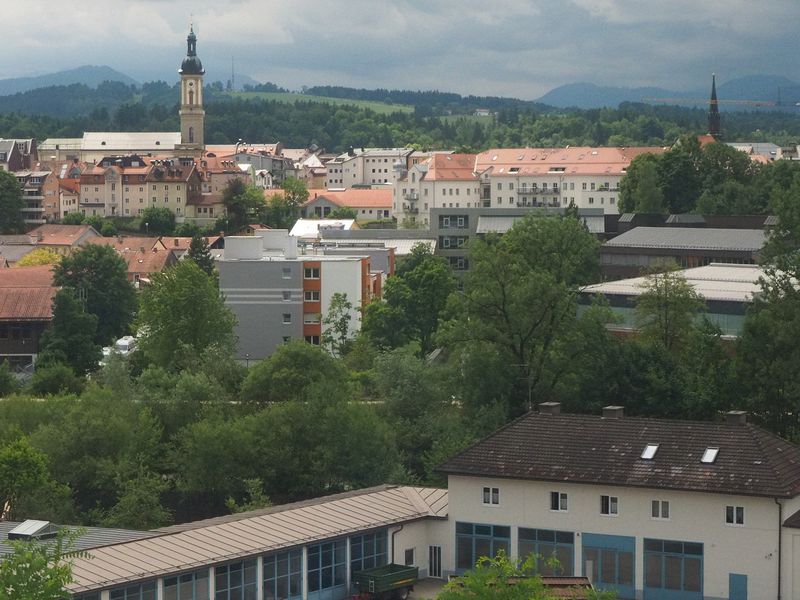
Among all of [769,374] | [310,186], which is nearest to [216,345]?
[769,374]

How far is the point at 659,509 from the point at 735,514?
1.53 m

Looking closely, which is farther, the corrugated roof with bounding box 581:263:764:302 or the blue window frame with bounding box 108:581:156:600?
the corrugated roof with bounding box 581:263:764:302

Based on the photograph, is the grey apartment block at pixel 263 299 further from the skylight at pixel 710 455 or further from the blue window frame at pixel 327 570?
the skylight at pixel 710 455

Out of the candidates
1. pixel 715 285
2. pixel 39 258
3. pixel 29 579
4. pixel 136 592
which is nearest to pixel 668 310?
pixel 715 285

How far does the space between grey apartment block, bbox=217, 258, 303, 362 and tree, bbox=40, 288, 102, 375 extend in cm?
580

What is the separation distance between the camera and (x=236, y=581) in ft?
104

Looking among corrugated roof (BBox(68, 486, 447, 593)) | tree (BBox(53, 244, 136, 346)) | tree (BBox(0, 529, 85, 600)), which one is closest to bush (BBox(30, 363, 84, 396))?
corrugated roof (BBox(68, 486, 447, 593))

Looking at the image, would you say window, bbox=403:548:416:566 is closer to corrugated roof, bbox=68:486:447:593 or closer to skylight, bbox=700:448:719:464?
corrugated roof, bbox=68:486:447:593

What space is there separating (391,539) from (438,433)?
10.6 metres

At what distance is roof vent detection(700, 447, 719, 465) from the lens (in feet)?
113

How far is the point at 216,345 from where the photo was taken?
60.1 m

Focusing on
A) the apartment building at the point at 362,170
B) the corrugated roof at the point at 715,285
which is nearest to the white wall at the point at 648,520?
the corrugated roof at the point at 715,285

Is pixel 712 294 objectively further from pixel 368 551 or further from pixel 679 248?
pixel 368 551

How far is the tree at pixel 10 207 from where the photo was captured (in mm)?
136625
